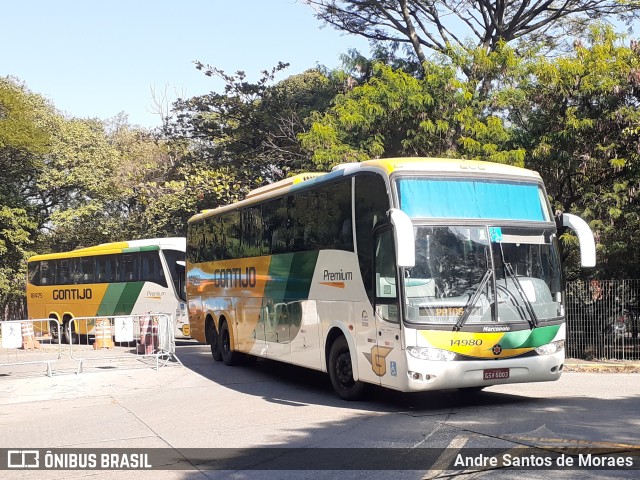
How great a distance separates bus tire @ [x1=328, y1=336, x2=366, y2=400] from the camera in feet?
39.8

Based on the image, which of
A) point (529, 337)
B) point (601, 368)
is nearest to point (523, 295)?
point (529, 337)

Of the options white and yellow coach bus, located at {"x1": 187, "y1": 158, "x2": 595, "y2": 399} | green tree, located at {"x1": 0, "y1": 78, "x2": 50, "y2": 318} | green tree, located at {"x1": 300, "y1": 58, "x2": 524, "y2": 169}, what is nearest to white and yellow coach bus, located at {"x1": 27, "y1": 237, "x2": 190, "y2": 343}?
green tree, located at {"x1": 0, "y1": 78, "x2": 50, "y2": 318}

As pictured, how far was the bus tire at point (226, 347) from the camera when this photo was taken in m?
18.3

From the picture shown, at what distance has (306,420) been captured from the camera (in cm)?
1066

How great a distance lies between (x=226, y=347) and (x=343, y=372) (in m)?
6.71

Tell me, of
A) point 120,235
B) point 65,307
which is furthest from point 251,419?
point 120,235

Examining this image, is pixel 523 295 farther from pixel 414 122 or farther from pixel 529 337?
pixel 414 122

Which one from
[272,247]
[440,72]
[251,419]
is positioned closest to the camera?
[251,419]

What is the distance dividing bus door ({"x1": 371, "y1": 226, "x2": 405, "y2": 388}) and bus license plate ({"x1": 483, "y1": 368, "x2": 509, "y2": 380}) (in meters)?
1.18

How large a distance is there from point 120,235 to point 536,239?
35768 millimetres

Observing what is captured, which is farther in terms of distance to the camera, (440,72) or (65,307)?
(65,307)

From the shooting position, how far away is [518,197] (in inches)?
454

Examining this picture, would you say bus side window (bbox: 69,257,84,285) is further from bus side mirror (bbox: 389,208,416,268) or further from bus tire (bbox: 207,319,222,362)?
bus side mirror (bbox: 389,208,416,268)

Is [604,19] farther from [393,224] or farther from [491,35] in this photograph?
[393,224]
